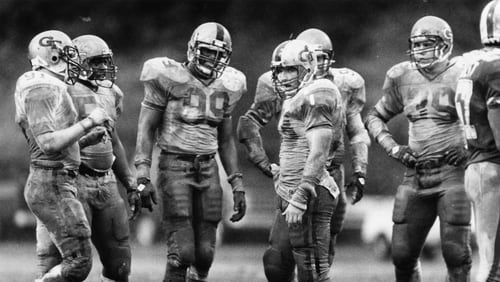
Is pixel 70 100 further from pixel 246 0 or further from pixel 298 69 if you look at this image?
pixel 246 0

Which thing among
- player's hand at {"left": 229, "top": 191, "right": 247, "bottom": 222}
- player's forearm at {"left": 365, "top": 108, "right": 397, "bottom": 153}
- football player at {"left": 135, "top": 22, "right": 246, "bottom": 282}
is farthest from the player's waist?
player's forearm at {"left": 365, "top": 108, "right": 397, "bottom": 153}

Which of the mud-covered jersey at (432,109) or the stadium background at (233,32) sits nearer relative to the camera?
the mud-covered jersey at (432,109)

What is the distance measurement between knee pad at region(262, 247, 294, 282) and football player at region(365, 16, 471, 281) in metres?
0.74

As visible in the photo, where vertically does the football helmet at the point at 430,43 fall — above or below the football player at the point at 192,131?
above

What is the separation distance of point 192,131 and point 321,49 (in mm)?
972

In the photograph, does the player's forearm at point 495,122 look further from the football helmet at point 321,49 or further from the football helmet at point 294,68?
the football helmet at point 321,49

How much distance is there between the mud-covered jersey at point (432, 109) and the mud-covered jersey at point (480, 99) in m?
0.88

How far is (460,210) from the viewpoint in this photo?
6926 mm

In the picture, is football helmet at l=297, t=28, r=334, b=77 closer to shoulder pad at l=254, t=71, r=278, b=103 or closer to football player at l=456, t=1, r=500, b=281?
shoulder pad at l=254, t=71, r=278, b=103

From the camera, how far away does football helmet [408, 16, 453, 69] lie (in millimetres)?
7157

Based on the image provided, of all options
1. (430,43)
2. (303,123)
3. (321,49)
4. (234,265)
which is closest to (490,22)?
(430,43)

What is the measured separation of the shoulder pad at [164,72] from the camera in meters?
7.17

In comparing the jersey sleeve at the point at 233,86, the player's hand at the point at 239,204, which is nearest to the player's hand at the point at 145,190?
the player's hand at the point at 239,204

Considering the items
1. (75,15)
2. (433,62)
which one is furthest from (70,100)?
(75,15)
